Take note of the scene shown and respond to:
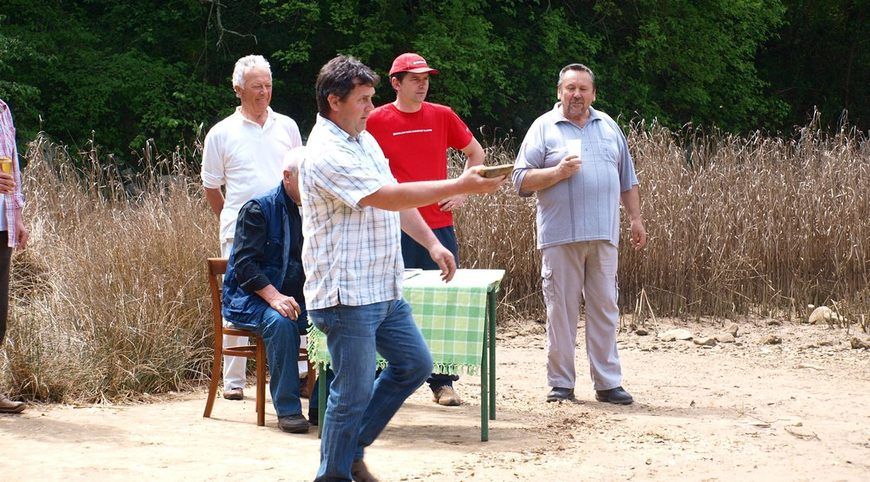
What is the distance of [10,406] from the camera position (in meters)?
5.87

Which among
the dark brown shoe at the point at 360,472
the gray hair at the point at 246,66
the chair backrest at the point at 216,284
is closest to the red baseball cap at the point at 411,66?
the gray hair at the point at 246,66

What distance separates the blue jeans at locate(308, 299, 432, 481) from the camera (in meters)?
3.87

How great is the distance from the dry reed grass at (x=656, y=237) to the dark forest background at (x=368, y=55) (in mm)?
5804

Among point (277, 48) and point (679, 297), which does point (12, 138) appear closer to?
point (679, 297)

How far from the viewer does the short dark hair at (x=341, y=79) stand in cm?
388

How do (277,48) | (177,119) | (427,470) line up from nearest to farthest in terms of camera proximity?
(427,470)
(177,119)
(277,48)

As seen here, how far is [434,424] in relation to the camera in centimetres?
574

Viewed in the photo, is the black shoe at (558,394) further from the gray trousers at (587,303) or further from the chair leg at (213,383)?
the chair leg at (213,383)

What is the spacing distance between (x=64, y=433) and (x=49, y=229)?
3.57 m

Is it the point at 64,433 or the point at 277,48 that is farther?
the point at 277,48

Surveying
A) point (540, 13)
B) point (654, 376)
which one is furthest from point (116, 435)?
point (540, 13)

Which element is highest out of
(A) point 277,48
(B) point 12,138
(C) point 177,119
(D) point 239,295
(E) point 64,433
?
(A) point 277,48

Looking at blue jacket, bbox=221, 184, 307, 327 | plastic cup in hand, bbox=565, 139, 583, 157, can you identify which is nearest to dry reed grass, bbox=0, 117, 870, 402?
blue jacket, bbox=221, 184, 307, 327

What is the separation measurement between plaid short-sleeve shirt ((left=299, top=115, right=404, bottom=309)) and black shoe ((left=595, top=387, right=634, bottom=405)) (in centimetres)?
264
